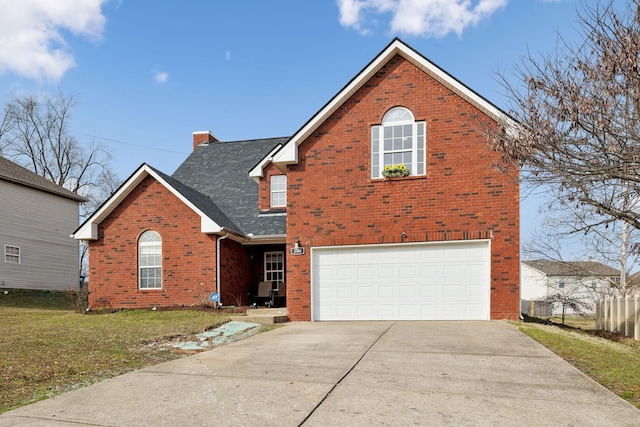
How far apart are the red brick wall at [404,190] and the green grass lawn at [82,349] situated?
4.01m

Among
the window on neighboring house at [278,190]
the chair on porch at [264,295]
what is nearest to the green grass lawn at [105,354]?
the chair on porch at [264,295]

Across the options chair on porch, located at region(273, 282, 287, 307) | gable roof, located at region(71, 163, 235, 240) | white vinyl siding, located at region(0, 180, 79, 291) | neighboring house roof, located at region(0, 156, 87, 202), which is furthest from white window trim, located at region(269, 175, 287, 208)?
white vinyl siding, located at region(0, 180, 79, 291)

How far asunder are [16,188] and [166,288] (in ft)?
46.1

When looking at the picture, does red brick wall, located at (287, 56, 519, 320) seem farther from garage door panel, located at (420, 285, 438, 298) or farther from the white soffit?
garage door panel, located at (420, 285, 438, 298)

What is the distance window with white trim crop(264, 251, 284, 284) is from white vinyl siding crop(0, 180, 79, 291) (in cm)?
1435

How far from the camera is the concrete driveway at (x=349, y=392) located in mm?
4547

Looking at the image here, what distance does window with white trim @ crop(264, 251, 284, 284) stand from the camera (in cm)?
1892

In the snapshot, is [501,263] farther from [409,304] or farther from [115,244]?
[115,244]

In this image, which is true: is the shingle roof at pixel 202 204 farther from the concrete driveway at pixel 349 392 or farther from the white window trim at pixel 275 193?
the concrete driveway at pixel 349 392

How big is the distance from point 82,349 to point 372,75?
9.89 metres

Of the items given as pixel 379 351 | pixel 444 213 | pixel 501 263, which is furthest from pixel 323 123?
pixel 379 351

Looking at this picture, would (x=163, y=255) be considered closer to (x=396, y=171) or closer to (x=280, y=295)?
(x=280, y=295)

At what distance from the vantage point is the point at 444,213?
1255cm

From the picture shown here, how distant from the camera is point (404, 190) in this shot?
42.2ft
